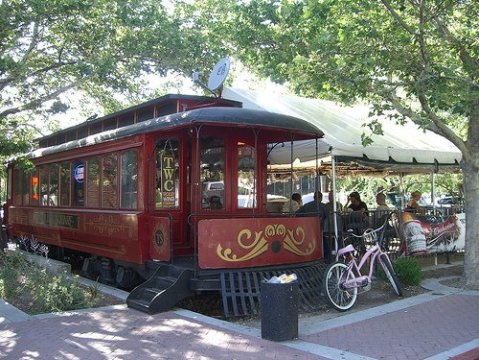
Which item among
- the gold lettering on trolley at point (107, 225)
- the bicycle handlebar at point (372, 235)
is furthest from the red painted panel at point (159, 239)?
the bicycle handlebar at point (372, 235)

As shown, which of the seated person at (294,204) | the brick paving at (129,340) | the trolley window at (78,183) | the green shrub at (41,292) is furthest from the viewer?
the seated person at (294,204)

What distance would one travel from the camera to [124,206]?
9.16 meters

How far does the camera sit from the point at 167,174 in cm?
891

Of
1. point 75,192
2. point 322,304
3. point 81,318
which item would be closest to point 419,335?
point 322,304

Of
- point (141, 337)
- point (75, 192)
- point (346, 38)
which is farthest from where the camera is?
point (75, 192)

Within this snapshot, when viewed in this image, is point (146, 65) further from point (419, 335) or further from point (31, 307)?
point (419, 335)

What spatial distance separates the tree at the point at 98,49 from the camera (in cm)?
1229

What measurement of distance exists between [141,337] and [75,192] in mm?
5801

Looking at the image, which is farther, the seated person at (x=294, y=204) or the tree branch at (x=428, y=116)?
the seated person at (x=294, y=204)

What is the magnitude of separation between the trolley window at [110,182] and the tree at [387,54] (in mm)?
3358

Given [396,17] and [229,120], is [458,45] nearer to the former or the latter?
[396,17]

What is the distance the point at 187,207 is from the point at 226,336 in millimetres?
3275

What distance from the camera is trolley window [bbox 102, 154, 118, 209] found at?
31.1 ft

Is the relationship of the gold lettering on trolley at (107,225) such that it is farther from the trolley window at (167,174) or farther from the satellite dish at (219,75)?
the satellite dish at (219,75)
